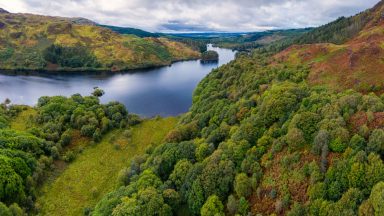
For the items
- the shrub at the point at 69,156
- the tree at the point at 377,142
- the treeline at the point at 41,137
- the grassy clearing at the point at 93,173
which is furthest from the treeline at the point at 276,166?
the shrub at the point at 69,156

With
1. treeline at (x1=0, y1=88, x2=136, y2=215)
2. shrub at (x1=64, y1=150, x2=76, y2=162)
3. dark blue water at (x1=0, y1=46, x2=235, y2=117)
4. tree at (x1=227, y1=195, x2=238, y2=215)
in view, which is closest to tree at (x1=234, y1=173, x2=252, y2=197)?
tree at (x1=227, y1=195, x2=238, y2=215)

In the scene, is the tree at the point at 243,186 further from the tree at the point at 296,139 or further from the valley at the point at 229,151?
the tree at the point at 296,139

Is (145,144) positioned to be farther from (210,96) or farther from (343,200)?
(343,200)

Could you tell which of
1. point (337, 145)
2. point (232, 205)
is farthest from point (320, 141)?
point (232, 205)

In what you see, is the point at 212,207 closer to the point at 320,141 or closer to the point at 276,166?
the point at 276,166

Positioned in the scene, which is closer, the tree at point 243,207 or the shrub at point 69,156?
the tree at point 243,207

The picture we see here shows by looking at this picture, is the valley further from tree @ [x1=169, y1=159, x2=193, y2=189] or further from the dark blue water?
the dark blue water
